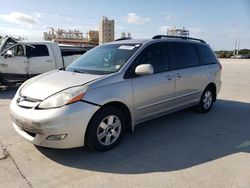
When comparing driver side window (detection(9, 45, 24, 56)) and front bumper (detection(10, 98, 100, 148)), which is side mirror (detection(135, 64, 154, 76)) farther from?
driver side window (detection(9, 45, 24, 56))

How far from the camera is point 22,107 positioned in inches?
147

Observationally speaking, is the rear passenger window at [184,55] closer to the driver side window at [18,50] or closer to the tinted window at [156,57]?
the tinted window at [156,57]

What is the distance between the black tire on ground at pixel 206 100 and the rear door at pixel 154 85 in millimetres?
1401

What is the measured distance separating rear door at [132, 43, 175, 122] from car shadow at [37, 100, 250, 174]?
1.57ft

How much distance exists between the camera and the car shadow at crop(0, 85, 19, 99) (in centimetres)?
843

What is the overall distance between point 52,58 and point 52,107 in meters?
6.91

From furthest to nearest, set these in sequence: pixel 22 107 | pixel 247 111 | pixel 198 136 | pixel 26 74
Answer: pixel 26 74
pixel 247 111
pixel 198 136
pixel 22 107

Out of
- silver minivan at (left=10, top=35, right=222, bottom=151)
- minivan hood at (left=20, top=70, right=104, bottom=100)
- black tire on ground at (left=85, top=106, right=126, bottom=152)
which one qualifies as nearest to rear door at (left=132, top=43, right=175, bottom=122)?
silver minivan at (left=10, top=35, right=222, bottom=151)

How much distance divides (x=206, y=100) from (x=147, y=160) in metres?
3.12

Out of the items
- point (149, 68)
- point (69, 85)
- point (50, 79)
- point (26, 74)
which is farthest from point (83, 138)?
point (26, 74)

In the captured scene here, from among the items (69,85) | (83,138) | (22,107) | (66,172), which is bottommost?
(66,172)

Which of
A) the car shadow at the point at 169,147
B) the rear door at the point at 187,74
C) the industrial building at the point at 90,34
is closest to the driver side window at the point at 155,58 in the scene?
the rear door at the point at 187,74

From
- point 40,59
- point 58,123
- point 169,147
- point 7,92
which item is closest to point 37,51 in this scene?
point 40,59

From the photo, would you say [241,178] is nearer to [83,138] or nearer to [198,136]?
[198,136]
